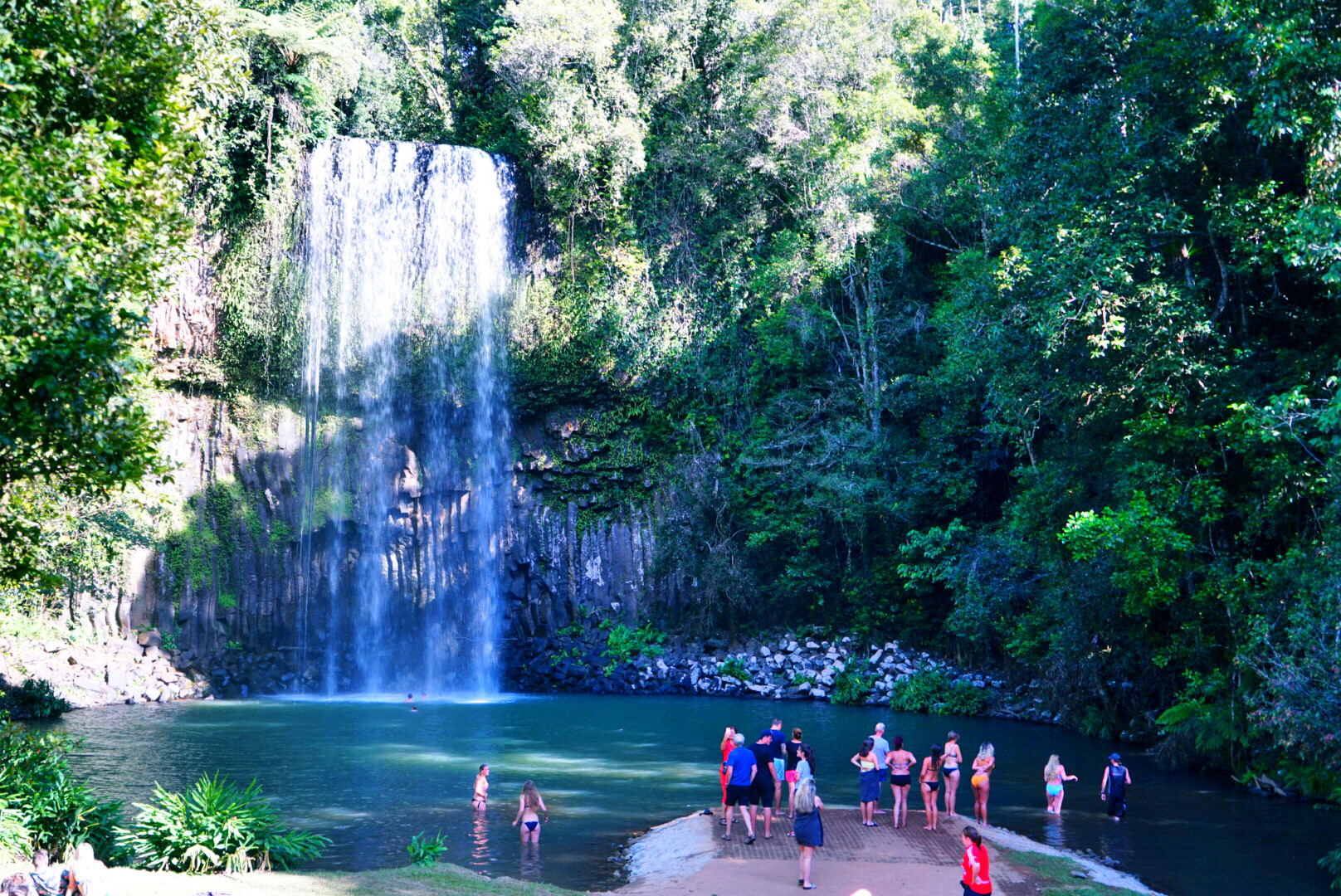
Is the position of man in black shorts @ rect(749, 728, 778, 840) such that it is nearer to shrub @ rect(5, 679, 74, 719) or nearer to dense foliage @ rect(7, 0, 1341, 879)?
dense foliage @ rect(7, 0, 1341, 879)

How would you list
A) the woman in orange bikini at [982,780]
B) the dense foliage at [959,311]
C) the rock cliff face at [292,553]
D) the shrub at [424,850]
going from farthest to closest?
the rock cliff face at [292,553], the dense foliage at [959,311], the woman in orange bikini at [982,780], the shrub at [424,850]

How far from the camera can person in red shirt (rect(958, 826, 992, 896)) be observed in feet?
31.0

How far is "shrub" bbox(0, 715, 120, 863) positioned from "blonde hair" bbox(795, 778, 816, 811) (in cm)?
738

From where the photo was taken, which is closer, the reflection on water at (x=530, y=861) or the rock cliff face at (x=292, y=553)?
the reflection on water at (x=530, y=861)

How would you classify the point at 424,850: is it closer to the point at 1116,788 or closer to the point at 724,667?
the point at 1116,788

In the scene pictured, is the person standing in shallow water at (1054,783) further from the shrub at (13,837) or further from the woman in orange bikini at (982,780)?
the shrub at (13,837)

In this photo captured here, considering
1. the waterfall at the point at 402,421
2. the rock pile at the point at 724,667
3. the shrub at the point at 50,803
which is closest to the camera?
the shrub at the point at 50,803

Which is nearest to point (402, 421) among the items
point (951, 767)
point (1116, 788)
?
point (951, 767)

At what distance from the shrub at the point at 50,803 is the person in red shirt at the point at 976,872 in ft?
29.2

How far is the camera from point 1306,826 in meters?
15.0

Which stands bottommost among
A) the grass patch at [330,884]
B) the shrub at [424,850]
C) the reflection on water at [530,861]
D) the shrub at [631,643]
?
the reflection on water at [530,861]

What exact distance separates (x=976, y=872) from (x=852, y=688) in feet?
60.9

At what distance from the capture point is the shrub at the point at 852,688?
27609 mm

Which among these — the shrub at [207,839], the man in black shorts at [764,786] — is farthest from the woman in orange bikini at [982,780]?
the shrub at [207,839]
